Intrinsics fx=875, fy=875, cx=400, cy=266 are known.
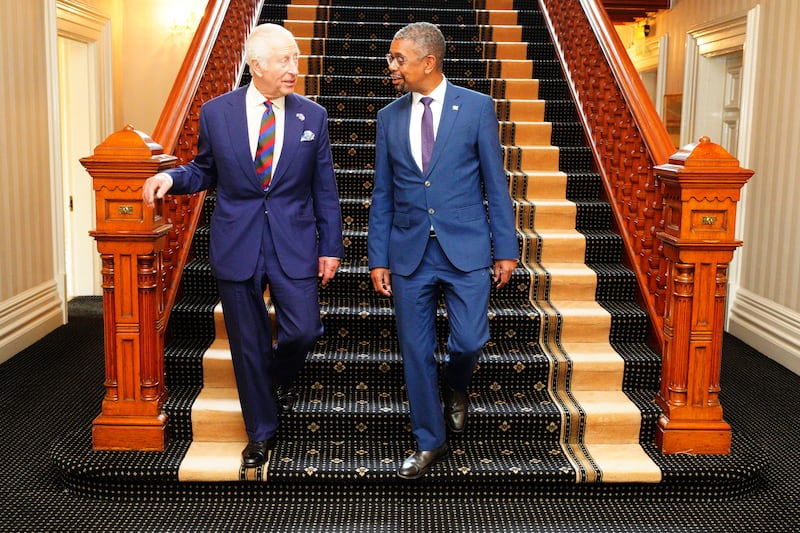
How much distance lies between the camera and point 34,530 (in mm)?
3244

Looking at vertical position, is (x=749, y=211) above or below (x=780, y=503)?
above

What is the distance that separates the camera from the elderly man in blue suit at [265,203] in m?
3.42

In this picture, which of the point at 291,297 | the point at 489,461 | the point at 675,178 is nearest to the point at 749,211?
the point at 675,178

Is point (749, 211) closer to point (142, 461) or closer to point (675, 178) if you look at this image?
point (675, 178)

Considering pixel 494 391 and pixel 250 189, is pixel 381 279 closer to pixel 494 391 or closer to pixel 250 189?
pixel 250 189

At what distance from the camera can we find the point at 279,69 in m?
3.35

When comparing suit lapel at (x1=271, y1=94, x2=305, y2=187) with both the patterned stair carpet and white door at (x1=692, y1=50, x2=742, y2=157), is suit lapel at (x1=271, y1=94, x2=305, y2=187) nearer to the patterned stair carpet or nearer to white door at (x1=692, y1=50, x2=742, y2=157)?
the patterned stair carpet

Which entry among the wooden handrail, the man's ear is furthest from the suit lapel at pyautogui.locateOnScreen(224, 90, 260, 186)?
the wooden handrail

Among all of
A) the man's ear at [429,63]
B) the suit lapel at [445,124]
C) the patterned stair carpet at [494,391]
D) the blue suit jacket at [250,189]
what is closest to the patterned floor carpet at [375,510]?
the patterned stair carpet at [494,391]

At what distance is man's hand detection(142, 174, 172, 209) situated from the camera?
321 cm

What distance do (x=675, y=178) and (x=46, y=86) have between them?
469 centimetres

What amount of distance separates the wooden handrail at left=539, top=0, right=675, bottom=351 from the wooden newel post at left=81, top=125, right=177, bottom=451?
92.2 inches

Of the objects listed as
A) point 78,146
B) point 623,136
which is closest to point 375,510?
point 623,136

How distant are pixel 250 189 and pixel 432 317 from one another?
0.88 meters
